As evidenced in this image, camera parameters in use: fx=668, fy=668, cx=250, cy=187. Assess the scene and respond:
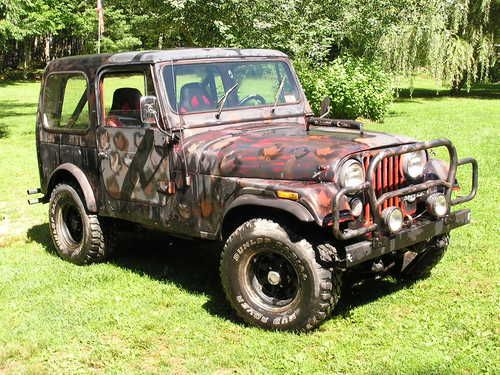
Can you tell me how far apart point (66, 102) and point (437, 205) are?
12.5ft

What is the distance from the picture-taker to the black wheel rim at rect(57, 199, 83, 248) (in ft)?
22.2

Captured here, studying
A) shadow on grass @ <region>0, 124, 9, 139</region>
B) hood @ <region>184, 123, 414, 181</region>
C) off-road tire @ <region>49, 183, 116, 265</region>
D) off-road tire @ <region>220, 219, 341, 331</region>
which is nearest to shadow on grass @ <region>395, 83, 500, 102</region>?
shadow on grass @ <region>0, 124, 9, 139</region>

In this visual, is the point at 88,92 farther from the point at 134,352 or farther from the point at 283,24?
the point at 283,24

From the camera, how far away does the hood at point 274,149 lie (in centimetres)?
462

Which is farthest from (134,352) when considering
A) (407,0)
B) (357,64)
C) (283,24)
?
(407,0)

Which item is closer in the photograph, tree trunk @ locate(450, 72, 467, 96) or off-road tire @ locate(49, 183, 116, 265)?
off-road tire @ locate(49, 183, 116, 265)

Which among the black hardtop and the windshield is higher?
the black hardtop

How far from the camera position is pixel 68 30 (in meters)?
42.7

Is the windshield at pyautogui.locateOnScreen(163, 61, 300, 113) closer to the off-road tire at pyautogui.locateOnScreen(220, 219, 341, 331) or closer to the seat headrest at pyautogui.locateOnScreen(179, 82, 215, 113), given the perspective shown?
the seat headrest at pyautogui.locateOnScreen(179, 82, 215, 113)

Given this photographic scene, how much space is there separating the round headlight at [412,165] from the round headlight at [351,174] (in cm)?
50

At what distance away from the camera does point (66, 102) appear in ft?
21.9

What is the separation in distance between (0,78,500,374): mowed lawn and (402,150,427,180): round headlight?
1.07m

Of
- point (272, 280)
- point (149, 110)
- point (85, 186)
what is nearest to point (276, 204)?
point (272, 280)

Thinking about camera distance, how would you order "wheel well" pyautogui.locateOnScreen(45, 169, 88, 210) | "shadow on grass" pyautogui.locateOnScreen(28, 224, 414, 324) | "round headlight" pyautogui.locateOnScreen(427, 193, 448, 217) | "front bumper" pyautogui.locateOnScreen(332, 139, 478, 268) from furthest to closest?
"wheel well" pyautogui.locateOnScreen(45, 169, 88, 210) → "shadow on grass" pyautogui.locateOnScreen(28, 224, 414, 324) → "round headlight" pyautogui.locateOnScreen(427, 193, 448, 217) → "front bumper" pyautogui.locateOnScreen(332, 139, 478, 268)
